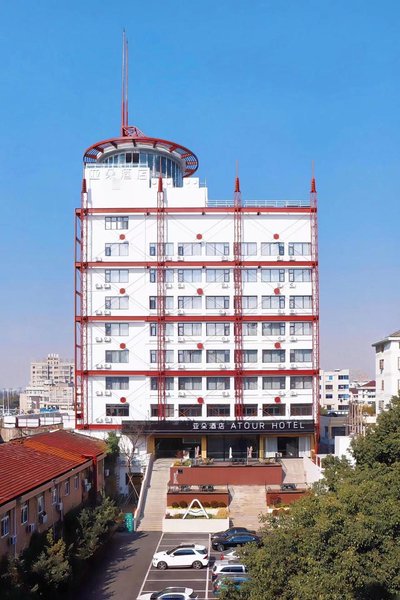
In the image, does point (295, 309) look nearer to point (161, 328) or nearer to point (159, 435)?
point (161, 328)

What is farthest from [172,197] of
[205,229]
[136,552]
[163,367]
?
[136,552]

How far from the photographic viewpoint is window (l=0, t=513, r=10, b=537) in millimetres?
18625

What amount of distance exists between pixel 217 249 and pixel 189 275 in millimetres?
2658

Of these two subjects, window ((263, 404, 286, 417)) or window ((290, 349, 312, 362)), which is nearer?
window ((263, 404, 286, 417))

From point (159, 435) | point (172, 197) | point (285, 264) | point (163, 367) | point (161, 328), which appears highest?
point (172, 197)

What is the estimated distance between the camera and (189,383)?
4175 cm

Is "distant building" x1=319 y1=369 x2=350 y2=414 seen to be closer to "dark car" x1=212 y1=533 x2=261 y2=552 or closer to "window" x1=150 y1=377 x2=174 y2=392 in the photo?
"window" x1=150 y1=377 x2=174 y2=392

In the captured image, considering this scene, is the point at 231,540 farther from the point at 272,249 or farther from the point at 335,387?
the point at 335,387

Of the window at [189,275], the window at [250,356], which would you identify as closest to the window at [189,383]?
the window at [250,356]

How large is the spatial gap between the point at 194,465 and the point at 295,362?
10378 mm

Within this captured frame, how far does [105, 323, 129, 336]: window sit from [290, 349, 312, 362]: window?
11.5 meters

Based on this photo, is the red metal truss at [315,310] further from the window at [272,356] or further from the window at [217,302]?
the window at [217,302]

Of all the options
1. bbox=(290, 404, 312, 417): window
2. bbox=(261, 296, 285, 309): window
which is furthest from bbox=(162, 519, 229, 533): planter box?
bbox=(261, 296, 285, 309): window

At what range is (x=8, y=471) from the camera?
2178 centimetres
